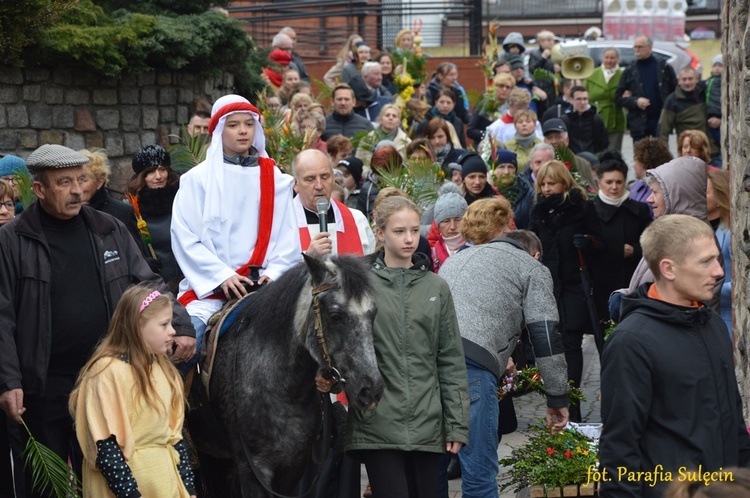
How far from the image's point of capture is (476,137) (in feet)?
55.1

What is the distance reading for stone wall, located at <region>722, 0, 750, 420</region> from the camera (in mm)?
6355

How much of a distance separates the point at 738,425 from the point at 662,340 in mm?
480

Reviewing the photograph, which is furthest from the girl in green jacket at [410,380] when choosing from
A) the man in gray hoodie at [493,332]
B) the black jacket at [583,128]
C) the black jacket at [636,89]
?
the black jacket at [636,89]

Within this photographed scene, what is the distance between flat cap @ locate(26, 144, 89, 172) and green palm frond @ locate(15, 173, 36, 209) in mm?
2131

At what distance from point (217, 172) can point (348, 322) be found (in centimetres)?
185

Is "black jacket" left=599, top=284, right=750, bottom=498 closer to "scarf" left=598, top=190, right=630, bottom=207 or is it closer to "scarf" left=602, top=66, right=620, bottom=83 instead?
"scarf" left=598, top=190, right=630, bottom=207

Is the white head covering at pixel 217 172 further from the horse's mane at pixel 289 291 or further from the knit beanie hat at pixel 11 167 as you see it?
the knit beanie hat at pixel 11 167

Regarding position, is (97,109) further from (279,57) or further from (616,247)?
(616,247)

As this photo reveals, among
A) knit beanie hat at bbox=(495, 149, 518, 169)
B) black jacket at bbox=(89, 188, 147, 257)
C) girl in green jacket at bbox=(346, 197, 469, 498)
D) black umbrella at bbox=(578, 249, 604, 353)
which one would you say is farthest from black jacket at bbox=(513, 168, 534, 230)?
girl in green jacket at bbox=(346, 197, 469, 498)

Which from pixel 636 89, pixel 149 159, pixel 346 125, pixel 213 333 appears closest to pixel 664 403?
pixel 213 333

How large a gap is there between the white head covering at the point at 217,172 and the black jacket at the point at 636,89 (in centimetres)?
1203

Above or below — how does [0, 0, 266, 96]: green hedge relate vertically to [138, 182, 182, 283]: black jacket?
above

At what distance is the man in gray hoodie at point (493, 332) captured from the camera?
6551 millimetres

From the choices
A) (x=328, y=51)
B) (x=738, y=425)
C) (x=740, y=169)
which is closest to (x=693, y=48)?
(x=328, y=51)
